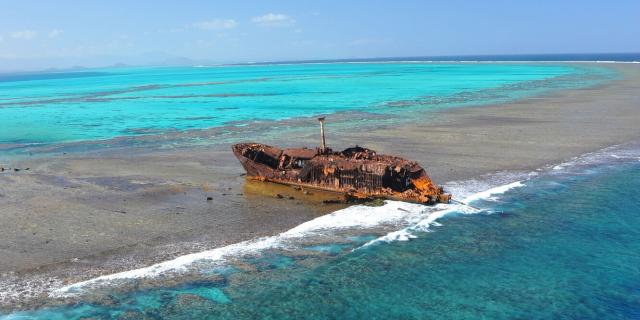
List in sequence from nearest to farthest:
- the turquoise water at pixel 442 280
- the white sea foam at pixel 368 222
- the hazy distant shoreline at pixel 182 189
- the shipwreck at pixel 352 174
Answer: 1. the turquoise water at pixel 442 280
2. the white sea foam at pixel 368 222
3. the hazy distant shoreline at pixel 182 189
4. the shipwreck at pixel 352 174

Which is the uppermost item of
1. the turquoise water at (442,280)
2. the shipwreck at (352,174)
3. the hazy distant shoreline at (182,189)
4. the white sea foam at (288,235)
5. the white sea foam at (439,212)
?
the shipwreck at (352,174)

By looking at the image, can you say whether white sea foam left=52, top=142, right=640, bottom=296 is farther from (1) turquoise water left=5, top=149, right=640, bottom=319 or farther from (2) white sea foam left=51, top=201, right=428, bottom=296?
(1) turquoise water left=5, top=149, right=640, bottom=319

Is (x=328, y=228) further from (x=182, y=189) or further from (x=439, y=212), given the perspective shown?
(x=182, y=189)

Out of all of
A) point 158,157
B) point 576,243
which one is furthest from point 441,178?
point 158,157

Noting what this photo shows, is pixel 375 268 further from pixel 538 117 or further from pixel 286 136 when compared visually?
pixel 538 117

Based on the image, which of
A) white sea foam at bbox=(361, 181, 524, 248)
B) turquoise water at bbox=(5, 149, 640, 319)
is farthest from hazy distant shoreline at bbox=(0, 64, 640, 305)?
turquoise water at bbox=(5, 149, 640, 319)

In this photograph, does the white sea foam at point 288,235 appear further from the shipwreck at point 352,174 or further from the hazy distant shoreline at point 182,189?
the shipwreck at point 352,174

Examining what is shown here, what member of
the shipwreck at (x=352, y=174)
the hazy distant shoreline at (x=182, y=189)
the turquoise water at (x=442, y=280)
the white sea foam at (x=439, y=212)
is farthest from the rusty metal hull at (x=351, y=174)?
the turquoise water at (x=442, y=280)

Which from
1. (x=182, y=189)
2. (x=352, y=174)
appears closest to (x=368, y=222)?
(x=352, y=174)
